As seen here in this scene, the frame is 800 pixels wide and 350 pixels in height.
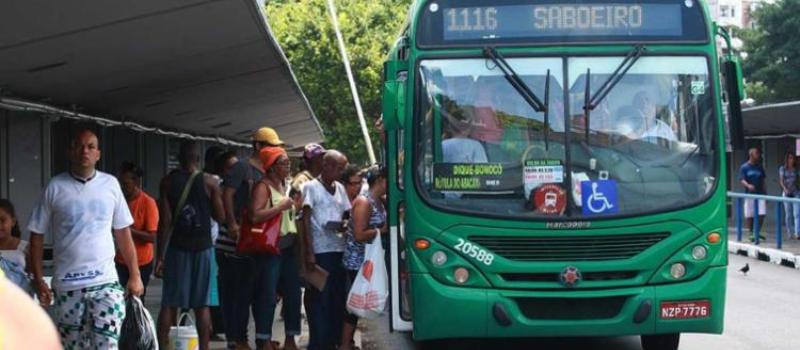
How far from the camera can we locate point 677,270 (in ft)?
27.6

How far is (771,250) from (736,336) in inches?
380

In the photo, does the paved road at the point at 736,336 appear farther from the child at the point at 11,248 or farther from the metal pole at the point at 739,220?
the metal pole at the point at 739,220

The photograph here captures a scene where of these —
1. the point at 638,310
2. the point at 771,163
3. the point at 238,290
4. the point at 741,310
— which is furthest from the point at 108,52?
the point at 771,163

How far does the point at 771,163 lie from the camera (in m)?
29.0

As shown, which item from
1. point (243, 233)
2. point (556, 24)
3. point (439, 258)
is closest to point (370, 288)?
point (439, 258)

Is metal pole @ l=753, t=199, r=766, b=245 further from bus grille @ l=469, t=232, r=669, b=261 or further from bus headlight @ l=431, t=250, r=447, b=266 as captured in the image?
bus headlight @ l=431, t=250, r=447, b=266

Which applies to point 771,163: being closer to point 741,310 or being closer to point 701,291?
point 741,310

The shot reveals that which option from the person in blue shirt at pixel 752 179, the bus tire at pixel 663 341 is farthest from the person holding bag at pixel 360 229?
the person in blue shirt at pixel 752 179

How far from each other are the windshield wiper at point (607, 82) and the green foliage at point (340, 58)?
111 ft

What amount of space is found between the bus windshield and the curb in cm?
1068

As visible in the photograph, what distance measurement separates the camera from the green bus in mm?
8383

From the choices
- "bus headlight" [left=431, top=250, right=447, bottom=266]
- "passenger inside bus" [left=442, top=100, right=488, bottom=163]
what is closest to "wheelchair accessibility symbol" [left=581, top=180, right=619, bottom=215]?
"passenger inside bus" [left=442, top=100, right=488, bottom=163]

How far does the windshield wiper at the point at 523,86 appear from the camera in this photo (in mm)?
8477

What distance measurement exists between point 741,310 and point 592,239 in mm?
5109
